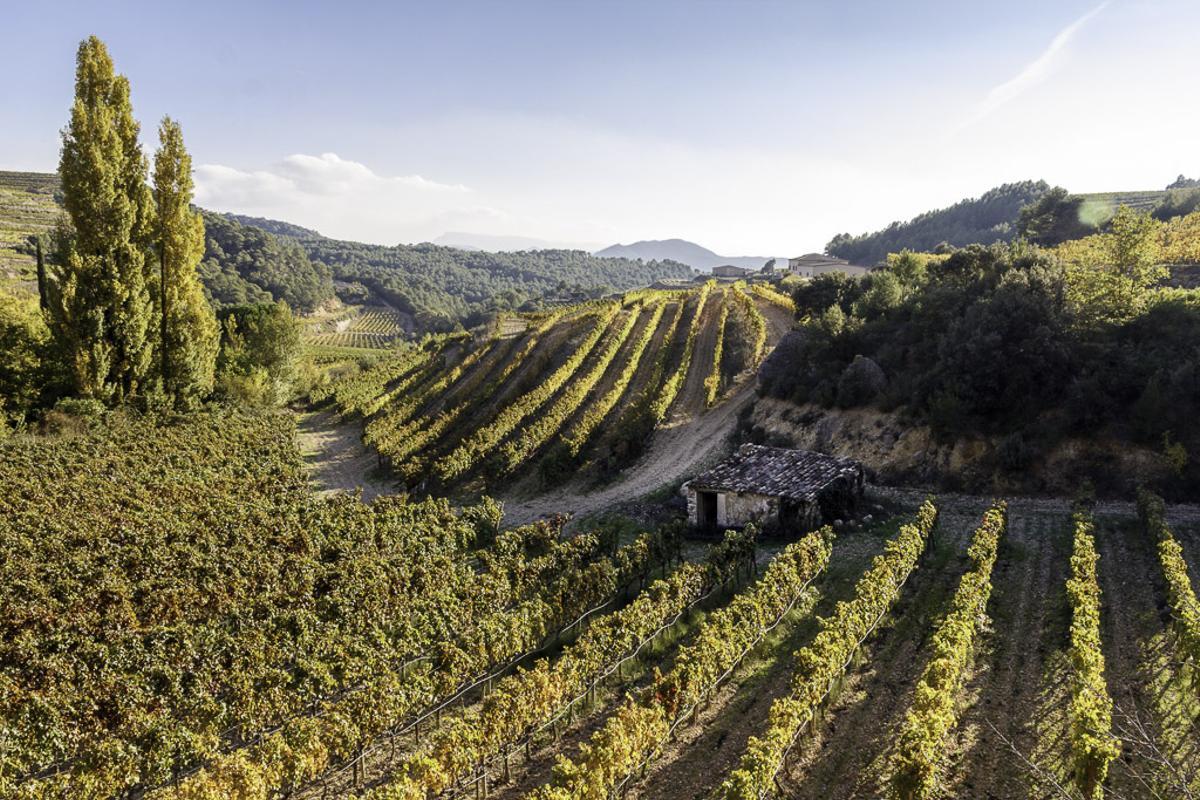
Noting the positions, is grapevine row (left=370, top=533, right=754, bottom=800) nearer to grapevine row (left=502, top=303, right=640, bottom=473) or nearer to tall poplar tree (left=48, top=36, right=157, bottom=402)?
grapevine row (left=502, top=303, right=640, bottom=473)

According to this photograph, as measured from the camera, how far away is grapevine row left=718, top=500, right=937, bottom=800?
1045 centimetres

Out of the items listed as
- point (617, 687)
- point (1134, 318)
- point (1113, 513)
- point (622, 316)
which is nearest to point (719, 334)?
point (622, 316)

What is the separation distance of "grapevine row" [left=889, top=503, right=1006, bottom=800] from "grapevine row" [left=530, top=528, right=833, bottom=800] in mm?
3818

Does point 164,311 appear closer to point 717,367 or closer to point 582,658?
point 582,658

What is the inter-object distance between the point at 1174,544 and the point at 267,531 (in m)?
29.3

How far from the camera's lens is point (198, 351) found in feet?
124

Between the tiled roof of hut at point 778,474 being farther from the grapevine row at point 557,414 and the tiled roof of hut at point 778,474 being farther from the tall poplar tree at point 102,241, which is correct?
the tall poplar tree at point 102,241

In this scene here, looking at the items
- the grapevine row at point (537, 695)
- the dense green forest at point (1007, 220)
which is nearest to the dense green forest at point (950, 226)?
the dense green forest at point (1007, 220)

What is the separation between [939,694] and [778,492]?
1355 cm

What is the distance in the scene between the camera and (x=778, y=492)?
82.7 feet

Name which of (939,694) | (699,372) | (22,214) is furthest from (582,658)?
(22,214)

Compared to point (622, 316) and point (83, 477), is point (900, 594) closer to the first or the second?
point (83, 477)

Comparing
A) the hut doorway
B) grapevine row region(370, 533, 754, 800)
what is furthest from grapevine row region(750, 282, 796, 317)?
grapevine row region(370, 533, 754, 800)

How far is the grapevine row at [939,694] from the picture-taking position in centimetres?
1002
